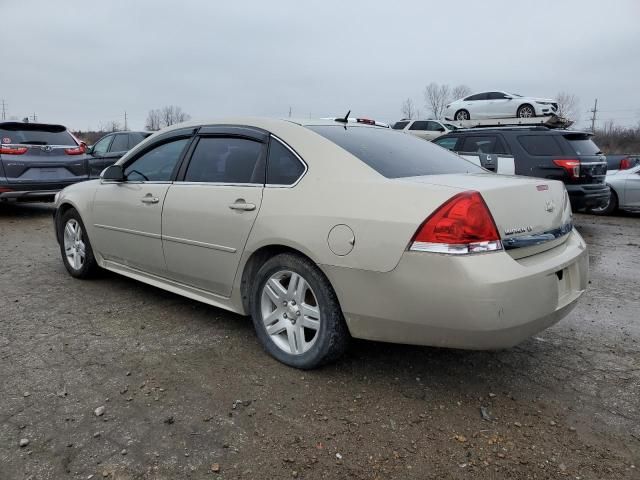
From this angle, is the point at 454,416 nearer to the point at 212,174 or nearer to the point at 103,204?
the point at 212,174

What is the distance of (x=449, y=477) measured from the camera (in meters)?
2.18

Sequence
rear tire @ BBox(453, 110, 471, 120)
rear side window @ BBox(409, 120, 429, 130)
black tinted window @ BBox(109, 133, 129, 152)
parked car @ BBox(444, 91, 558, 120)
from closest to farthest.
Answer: black tinted window @ BBox(109, 133, 129, 152), parked car @ BBox(444, 91, 558, 120), rear tire @ BBox(453, 110, 471, 120), rear side window @ BBox(409, 120, 429, 130)

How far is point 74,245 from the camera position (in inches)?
199

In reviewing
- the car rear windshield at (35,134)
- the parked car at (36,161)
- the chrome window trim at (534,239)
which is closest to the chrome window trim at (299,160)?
the chrome window trim at (534,239)

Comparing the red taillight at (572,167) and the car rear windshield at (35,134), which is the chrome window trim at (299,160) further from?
the car rear windshield at (35,134)

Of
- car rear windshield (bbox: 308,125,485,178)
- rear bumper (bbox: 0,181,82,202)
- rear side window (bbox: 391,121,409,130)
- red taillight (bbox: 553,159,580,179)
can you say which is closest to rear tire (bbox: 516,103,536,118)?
rear side window (bbox: 391,121,409,130)

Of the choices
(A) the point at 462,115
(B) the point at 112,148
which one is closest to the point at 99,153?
(B) the point at 112,148

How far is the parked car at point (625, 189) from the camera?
35.7 ft

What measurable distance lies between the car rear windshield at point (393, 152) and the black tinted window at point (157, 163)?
1.21m

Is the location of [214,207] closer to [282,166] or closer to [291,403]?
[282,166]

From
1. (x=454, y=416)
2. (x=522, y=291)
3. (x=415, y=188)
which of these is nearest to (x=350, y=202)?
(x=415, y=188)

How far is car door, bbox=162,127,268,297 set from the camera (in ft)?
10.8

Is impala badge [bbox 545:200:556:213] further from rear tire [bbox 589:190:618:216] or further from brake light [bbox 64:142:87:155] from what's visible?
rear tire [bbox 589:190:618:216]

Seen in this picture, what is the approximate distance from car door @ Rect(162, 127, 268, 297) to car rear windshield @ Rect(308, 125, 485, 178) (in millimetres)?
520
